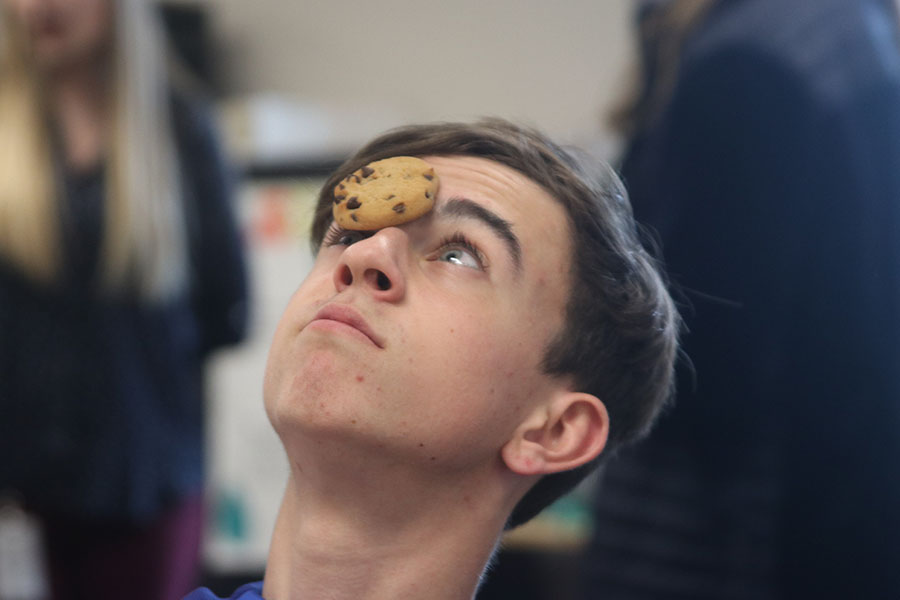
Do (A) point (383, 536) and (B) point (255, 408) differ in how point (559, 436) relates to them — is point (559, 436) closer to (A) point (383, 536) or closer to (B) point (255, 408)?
(A) point (383, 536)

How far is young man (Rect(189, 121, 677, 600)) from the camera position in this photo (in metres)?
0.77

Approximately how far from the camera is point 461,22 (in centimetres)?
266

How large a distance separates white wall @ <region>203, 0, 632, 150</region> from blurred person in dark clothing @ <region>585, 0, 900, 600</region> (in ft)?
3.88

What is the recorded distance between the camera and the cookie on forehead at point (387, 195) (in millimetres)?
805

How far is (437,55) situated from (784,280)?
190 centimetres

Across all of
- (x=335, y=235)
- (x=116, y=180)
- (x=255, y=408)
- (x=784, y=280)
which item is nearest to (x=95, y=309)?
(x=116, y=180)

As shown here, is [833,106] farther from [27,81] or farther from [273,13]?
[273,13]

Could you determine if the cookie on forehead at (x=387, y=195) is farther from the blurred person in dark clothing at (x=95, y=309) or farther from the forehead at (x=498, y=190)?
the blurred person in dark clothing at (x=95, y=309)

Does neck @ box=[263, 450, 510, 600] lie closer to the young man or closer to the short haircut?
the young man

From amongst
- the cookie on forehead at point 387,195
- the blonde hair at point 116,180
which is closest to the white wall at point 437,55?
the blonde hair at point 116,180

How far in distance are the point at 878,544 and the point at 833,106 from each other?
460mm

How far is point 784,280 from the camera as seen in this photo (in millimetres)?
1009

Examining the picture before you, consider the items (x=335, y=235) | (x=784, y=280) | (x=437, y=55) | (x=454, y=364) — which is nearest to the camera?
(x=454, y=364)

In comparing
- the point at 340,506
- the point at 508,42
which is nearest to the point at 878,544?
the point at 340,506
